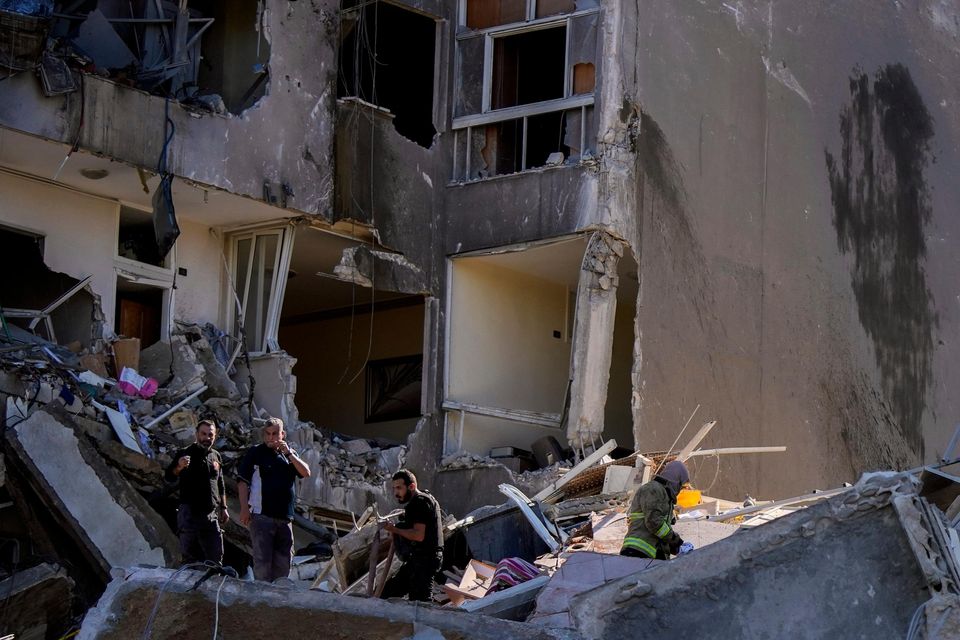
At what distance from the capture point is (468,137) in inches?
734

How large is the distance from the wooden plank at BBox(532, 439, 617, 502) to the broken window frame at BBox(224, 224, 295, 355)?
11.1 feet

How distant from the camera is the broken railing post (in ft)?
58.0

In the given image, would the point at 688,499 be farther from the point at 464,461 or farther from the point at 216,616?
the point at 216,616

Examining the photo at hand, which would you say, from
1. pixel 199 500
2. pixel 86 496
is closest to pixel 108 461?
pixel 86 496

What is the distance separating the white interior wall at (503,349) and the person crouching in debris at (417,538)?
640 cm

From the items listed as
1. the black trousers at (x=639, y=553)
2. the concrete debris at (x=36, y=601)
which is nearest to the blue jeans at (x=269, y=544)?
the concrete debris at (x=36, y=601)

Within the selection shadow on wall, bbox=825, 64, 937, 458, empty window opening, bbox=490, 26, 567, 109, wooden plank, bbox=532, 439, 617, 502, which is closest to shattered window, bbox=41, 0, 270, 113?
empty window opening, bbox=490, 26, 567, 109

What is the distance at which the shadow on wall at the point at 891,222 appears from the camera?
22047 mm

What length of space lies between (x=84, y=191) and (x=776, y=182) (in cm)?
905

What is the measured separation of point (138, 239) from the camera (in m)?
17.2

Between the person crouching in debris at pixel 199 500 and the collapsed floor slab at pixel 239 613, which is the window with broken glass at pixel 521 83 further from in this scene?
the collapsed floor slab at pixel 239 613

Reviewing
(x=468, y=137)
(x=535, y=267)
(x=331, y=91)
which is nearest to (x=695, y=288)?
(x=535, y=267)

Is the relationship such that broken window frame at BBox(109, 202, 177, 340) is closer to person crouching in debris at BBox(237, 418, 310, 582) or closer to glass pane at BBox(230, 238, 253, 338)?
glass pane at BBox(230, 238, 253, 338)

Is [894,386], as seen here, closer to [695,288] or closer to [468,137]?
[695,288]
